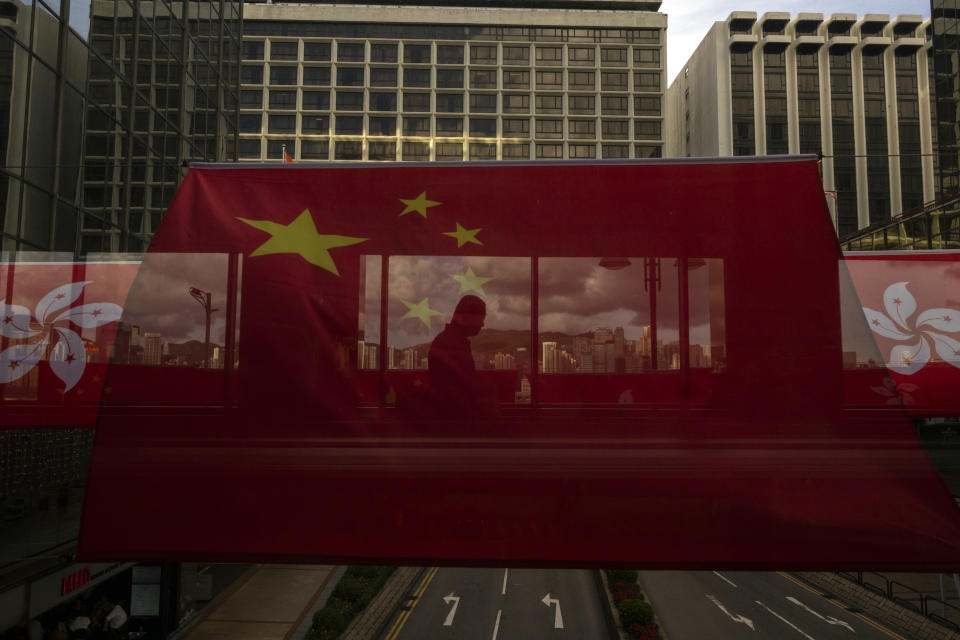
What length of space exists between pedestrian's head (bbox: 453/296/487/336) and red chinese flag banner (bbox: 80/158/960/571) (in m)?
0.01

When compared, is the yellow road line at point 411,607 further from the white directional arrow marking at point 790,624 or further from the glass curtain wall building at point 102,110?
the glass curtain wall building at point 102,110

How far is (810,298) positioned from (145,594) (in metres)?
18.0

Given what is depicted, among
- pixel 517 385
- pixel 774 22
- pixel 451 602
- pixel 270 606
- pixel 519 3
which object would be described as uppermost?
pixel 519 3

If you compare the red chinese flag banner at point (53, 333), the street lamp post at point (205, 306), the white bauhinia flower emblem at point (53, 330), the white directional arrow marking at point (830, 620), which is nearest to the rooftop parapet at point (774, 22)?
the white directional arrow marking at point (830, 620)

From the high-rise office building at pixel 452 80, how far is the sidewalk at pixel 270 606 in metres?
50.3

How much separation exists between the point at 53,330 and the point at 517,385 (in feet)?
11.1

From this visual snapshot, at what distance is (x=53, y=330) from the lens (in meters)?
4.46

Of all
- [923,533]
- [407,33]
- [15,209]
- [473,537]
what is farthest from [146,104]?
[407,33]

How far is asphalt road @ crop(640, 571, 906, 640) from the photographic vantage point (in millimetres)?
19719

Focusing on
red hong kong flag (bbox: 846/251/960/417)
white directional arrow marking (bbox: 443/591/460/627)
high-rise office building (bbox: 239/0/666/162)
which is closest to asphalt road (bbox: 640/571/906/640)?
white directional arrow marking (bbox: 443/591/460/627)

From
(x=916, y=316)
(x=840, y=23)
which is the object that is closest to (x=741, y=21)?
(x=840, y=23)

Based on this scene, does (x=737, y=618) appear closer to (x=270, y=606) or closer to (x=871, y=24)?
(x=270, y=606)

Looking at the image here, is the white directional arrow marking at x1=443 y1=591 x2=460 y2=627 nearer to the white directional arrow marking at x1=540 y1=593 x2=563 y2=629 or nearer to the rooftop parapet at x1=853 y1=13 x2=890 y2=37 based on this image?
the white directional arrow marking at x1=540 y1=593 x2=563 y2=629

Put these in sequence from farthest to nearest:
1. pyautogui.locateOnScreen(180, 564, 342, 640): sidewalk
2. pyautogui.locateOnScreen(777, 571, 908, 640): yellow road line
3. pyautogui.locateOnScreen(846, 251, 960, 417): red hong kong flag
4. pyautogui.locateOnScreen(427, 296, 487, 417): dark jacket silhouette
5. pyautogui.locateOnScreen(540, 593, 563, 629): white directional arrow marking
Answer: pyautogui.locateOnScreen(540, 593, 563, 629): white directional arrow marking → pyautogui.locateOnScreen(777, 571, 908, 640): yellow road line → pyautogui.locateOnScreen(180, 564, 342, 640): sidewalk → pyautogui.locateOnScreen(846, 251, 960, 417): red hong kong flag → pyautogui.locateOnScreen(427, 296, 487, 417): dark jacket silhouette
